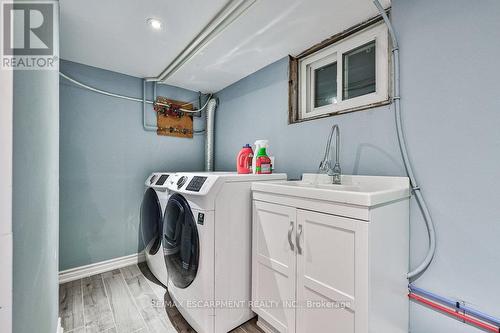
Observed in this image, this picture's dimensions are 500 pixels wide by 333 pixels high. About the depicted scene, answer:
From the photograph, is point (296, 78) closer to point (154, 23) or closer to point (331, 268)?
point (154, 23)

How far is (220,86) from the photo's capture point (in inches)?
108

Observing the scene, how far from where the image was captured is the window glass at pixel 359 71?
4.94 feet

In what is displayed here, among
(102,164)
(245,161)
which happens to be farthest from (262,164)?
(102,164)

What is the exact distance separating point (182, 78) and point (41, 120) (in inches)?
72.5

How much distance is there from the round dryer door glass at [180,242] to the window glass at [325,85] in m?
1.41

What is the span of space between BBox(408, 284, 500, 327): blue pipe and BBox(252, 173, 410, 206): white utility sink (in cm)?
53

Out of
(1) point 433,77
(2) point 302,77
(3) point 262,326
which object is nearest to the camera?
(1) point 433,77

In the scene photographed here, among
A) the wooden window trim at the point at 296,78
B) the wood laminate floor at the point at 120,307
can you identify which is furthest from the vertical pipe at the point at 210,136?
the wood laminate floor at the point at 120,307

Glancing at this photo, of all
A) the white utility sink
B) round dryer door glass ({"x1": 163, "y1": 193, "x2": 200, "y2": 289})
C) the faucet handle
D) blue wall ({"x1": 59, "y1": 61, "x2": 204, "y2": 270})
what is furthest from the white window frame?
blue wall ({"x1": 59, "y1": 61, "x2": 204, "y2": 270})

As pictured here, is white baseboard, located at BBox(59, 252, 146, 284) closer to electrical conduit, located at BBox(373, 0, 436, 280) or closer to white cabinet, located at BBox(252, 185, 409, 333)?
white cabinet, located at BBox(252, 185, 409, 333)

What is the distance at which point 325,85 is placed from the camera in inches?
71.9

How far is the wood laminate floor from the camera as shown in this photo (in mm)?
1477

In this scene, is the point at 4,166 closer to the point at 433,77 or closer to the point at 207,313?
the point at 207,313

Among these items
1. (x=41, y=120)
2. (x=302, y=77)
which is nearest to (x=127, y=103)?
(x=41, y=120)
